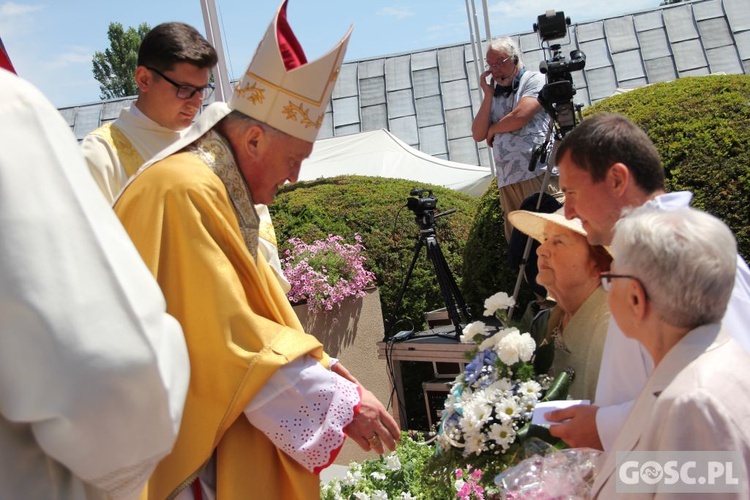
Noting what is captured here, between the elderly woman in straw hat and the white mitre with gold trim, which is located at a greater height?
the white mitre with gold trim

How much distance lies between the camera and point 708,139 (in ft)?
17.8

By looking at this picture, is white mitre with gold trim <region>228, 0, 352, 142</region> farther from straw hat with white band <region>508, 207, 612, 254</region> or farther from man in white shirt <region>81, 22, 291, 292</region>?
straw hat with white band <region>508, 207, 612, 254</region>

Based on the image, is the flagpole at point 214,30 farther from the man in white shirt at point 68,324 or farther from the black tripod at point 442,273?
the man in white shirt at point 68,324

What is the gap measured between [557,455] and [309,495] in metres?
0.89

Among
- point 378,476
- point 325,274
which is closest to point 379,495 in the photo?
point 378,476

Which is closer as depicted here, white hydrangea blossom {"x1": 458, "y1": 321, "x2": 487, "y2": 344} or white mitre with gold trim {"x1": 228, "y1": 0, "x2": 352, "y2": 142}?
white mitre with gold trim {"x1": 228, "y1": 0, "x2": 352, "y2": 142}

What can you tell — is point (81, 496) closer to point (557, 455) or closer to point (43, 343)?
point (43, 343)

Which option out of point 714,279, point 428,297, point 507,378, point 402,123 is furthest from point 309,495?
point 402,123

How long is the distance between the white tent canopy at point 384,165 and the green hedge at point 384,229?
20.1 ft

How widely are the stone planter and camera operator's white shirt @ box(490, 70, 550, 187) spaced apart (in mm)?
1602

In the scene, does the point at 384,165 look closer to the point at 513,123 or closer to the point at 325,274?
the point at 325,274

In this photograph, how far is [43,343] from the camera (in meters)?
1.23

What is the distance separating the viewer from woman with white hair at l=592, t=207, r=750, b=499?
6.04 feet

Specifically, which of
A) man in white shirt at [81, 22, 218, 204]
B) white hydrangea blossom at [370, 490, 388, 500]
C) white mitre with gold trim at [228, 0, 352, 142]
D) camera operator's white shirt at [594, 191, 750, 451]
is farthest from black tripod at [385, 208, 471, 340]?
camera operator's white shirt at [594, 191, 750, 451]
